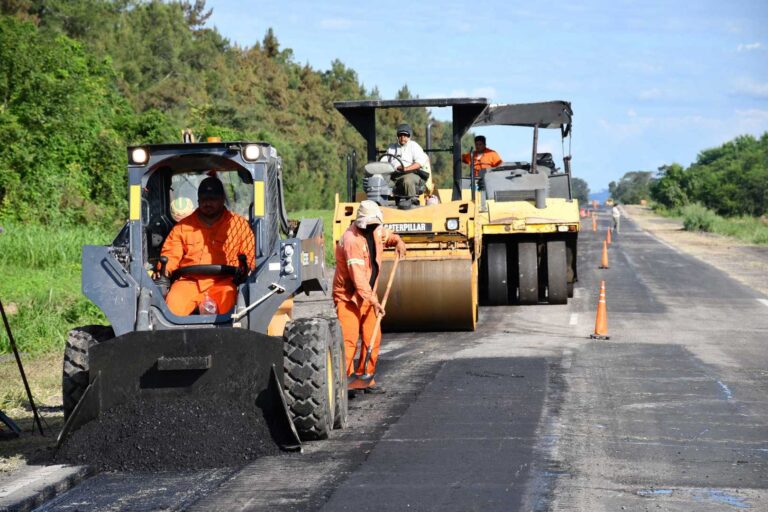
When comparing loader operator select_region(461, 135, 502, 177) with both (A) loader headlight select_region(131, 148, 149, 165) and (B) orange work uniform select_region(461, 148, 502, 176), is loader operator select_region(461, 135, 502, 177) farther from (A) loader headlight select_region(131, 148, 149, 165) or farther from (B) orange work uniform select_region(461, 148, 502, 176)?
(A) loader headlight select_region(131, 148, 149, 165)

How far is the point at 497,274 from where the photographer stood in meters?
20.1

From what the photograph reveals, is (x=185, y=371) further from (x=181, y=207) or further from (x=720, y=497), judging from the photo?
(x=720, y=497)

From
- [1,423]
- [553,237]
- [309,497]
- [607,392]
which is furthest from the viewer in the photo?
[553,237]

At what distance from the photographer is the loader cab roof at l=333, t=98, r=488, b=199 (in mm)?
16219

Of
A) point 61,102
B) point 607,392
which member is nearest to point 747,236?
point 61,102

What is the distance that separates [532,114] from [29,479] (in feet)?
51.5

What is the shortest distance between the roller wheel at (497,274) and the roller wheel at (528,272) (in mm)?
298

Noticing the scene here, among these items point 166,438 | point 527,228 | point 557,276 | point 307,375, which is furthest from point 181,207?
point 557,276

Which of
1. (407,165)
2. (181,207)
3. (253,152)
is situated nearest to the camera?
(253,152)

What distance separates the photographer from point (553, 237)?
20.3 metres

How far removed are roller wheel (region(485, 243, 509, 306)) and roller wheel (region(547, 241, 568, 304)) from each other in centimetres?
84

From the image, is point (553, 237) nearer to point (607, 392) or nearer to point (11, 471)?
point (607, 392)

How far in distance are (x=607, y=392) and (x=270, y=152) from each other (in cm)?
435

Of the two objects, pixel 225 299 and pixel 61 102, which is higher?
pixel 61 102
